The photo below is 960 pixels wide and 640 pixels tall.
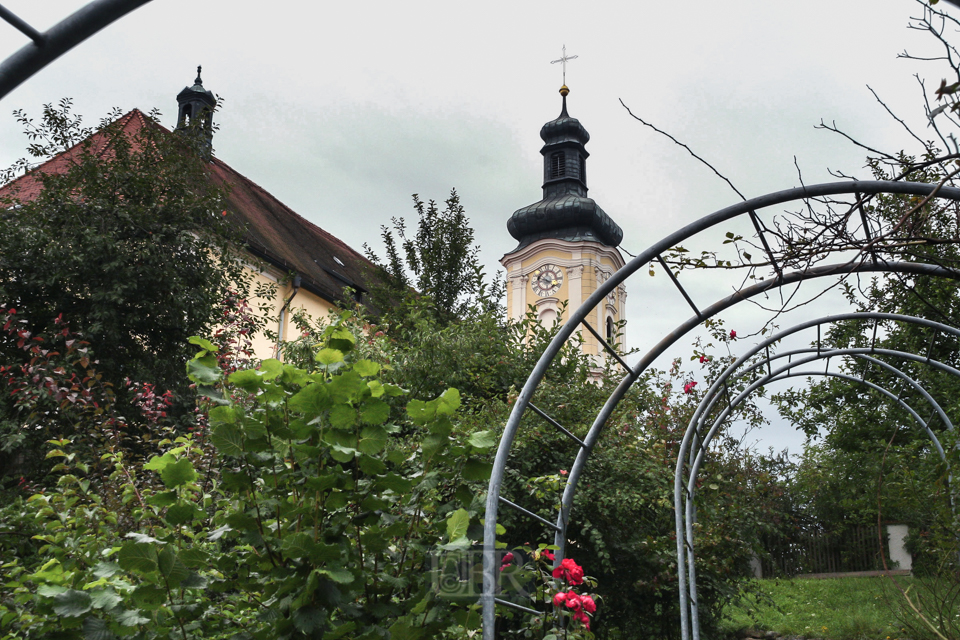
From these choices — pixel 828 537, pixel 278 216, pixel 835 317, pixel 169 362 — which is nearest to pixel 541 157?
pixel 278 216

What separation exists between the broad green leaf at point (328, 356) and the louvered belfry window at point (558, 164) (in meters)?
28.1

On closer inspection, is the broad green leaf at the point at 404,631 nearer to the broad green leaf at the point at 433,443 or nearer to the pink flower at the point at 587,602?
the broad green leaf at the point at 433,443

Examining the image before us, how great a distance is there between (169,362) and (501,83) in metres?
7.02

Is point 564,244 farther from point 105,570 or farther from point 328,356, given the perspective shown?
point 105,570

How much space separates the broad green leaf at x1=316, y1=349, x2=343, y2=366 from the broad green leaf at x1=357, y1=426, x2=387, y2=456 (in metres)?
0.28

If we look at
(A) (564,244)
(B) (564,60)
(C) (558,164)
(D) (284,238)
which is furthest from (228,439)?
(B) (564,60)

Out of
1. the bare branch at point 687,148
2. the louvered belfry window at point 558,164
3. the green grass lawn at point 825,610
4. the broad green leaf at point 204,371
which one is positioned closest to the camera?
the broad green leaf at point 204,371

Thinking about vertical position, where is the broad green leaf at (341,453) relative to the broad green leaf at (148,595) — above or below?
above

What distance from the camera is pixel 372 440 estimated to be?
7.43 ft

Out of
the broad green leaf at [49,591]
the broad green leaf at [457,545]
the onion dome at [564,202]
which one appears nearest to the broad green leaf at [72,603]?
the broad green leaf at [49,591]

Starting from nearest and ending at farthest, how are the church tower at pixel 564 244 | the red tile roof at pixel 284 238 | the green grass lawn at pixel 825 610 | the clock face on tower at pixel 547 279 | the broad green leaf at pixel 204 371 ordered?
the broad green leaf at pixel 204 371 < the green grass lawn at pixel 825 610 < the red tile roof at pixel 284 238 < the church tower at pixel 564 244 < the clock face on tower at pixel 547 279

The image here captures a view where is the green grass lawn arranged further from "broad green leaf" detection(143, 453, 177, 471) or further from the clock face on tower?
the clock face on tower

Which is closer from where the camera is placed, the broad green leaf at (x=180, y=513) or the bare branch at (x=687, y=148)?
the broad green leaf at (x=180, y=513)

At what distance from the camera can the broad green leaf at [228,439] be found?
225 centimetres
